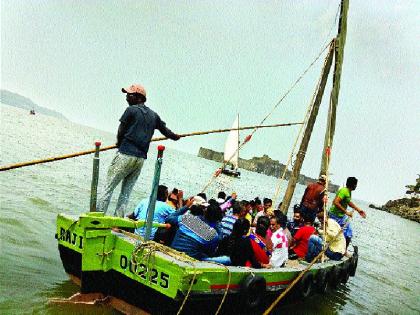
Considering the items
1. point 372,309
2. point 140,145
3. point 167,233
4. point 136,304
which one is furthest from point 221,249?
point 372,309

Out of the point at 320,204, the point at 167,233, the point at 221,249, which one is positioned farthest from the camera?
the point at 320,204

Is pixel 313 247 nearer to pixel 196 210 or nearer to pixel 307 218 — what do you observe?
pixel 307 218

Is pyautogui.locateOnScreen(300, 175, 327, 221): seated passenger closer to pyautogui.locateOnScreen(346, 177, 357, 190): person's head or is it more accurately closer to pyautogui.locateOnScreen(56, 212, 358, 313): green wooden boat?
pyautogui.locateOnScreen(346, 177, 357, 190): person's head

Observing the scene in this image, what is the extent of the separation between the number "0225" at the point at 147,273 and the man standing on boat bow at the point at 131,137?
117cm

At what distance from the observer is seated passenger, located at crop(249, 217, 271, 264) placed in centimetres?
618

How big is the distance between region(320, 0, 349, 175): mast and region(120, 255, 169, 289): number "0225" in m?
7.26

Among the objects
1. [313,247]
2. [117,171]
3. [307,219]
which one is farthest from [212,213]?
[307,219]

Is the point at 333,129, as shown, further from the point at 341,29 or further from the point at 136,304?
the point at 136,304

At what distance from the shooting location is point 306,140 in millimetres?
10953

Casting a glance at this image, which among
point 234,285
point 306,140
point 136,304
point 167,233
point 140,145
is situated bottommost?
point 136,304

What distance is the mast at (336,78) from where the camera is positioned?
10.8m

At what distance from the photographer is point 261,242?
641 cm

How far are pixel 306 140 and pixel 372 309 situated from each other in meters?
5.21

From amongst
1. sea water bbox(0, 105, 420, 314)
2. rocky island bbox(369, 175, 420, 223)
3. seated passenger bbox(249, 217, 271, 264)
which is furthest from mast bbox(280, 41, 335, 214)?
rocky island bbox(369, 175, 420, 223)
